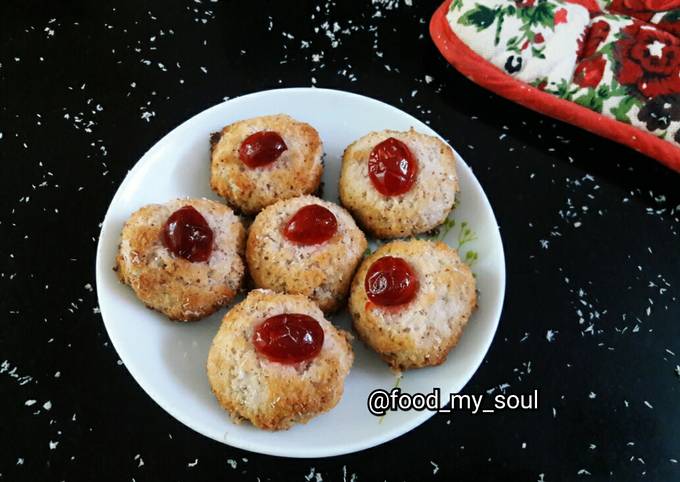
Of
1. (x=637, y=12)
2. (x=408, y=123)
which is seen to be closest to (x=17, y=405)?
(x=408, y=123)

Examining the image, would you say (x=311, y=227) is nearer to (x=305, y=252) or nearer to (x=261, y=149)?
(x=305, y=252)

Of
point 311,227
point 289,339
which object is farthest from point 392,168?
point 289,339

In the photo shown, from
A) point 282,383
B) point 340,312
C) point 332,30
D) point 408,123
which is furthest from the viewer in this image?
point 332,30

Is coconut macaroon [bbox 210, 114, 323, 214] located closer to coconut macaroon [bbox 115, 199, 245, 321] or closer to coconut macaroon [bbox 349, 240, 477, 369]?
coconut macaroon [bbox 115, 199, 245, 321]

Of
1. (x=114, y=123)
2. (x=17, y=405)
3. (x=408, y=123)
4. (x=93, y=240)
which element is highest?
(x=408, y=123)

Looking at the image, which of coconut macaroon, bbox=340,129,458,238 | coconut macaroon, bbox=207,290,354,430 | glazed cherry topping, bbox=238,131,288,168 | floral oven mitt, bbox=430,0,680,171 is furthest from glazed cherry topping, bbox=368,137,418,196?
floral oven mitt, bbox=430,0,680,171

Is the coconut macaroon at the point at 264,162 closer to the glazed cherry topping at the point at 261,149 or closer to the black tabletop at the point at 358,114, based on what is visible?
the glazed cherry topping at the point at 261,149

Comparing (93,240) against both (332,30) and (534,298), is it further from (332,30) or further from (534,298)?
(534,298)
